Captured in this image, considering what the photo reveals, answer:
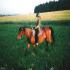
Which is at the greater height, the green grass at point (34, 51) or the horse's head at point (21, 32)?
the horse's head at point (21, 32)

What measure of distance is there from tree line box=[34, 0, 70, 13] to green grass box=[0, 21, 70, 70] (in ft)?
0.45

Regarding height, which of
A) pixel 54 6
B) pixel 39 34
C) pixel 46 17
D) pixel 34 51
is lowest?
pixel 34 51

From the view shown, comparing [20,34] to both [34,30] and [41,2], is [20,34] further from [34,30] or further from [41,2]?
[41,2]

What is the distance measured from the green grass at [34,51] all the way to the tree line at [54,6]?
0.14m

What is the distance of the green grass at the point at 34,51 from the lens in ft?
8.97

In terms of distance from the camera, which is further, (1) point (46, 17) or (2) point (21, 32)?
(2) point (21, 32)

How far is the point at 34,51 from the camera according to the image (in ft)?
9.45

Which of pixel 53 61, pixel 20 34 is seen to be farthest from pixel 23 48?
pixel 53 61

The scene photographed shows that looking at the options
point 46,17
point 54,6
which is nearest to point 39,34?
point 46,17

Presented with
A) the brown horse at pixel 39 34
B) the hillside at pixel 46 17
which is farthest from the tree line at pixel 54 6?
the brown horse at pixel 39 34

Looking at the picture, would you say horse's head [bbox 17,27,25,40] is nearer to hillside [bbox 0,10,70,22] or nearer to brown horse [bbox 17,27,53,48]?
brown horse [bbox 17,27,53,48]

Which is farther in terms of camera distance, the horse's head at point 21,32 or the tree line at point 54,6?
the horse's head at point 21,32

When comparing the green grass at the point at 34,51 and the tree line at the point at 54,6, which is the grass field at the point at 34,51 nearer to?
the green grass at the point at 34,51

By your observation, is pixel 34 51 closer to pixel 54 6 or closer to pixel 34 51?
pixel 34 51
